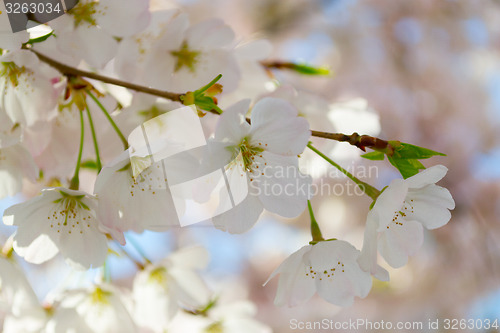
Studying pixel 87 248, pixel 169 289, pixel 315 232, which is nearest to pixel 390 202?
pixel 315 232

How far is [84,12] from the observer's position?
0.72 meters

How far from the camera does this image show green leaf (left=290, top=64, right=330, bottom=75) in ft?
3.05

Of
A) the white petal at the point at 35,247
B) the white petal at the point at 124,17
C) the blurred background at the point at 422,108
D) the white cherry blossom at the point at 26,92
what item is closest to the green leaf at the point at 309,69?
the white petal at the point at 124,17

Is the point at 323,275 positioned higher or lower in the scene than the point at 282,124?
lower

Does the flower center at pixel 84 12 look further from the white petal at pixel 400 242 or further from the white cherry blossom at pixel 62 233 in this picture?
the white petal at pixel 400 242

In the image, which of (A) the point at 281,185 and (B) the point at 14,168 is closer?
(A) the point at 281,185

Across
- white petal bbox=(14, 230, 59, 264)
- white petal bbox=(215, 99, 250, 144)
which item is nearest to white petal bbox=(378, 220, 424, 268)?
white petal bbox=(215, 99, 250, 144)

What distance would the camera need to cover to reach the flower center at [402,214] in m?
0.63

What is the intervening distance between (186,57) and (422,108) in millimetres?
2295

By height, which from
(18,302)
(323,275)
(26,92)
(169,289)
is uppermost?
(26,92)

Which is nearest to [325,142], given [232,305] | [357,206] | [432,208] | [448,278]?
[432,208]

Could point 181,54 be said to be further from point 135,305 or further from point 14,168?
point 135,305

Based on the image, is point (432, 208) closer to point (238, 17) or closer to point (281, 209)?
point (281, 209)

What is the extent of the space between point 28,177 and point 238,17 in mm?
3011
